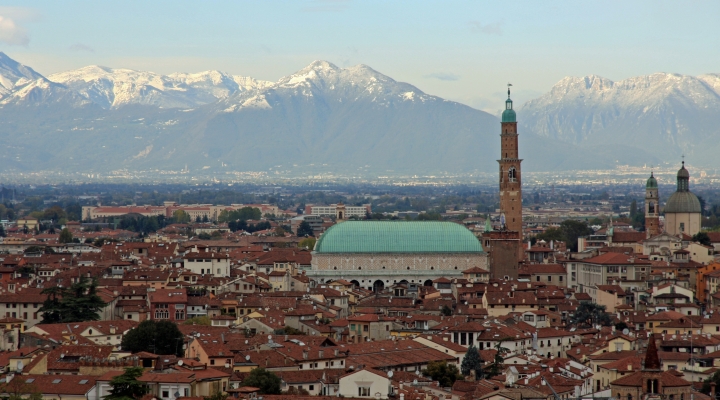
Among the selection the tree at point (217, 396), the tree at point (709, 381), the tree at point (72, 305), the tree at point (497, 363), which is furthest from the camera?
the tree at point (72, 305)

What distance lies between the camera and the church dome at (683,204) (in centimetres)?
10569

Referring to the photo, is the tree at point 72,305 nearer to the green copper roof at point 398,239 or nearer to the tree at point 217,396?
the tree at point 217,396

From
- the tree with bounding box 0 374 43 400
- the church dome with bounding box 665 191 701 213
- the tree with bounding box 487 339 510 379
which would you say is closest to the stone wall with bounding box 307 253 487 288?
the church dome with bounding box 665 191 701 213

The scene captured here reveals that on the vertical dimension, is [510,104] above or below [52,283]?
above

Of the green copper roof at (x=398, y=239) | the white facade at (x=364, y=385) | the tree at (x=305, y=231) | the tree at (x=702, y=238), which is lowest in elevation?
the tree at (x=305, y=231)

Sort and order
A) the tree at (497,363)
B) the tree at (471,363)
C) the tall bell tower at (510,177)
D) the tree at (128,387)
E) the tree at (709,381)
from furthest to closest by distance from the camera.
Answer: the tall bell tower at (510,177) < the tree at (471,363) < the tree at (497,363) < the tree at (709,381) < the tree at (128,387)

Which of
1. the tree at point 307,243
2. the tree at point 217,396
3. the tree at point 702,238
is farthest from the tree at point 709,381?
the tree at point 307,243

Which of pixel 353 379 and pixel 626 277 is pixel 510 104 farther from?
pixel 353 379

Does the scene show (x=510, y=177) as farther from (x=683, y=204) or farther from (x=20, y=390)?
(x=20, y=390)

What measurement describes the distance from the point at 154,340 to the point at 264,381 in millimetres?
8764

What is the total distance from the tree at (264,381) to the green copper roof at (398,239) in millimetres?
44113

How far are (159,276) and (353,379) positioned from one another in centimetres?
3424

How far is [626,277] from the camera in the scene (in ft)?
264

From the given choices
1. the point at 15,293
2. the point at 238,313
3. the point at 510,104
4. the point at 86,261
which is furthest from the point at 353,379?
the point at 510,104
